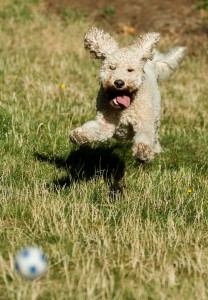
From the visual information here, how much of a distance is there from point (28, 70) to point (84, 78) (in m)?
0.94

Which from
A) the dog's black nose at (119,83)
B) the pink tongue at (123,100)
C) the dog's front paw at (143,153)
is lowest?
the dog's front paw at (143,153)

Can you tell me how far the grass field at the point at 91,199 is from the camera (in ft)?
12.6

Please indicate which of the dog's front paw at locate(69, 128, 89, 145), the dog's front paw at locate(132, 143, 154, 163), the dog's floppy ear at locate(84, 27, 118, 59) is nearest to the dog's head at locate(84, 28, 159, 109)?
the dog's floppy ear at locate(84, 27, 118, 59)

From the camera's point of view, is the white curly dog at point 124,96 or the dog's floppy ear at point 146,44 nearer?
the white curly dog at point 124,96

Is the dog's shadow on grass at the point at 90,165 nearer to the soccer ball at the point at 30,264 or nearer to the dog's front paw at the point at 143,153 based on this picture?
the dog's front paw at the point at 143,153

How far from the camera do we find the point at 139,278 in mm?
3924

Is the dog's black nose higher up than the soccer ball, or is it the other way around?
the dog's black nose

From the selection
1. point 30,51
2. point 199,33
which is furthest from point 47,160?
point 199,33

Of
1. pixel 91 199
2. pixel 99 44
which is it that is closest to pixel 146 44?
pixel 99 44

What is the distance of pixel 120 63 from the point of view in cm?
475

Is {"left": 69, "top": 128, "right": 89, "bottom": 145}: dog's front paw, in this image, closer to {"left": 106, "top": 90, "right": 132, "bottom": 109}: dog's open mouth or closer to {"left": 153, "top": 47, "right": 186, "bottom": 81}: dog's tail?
{"left": 106, "top": 90, "right": 132, "bottom": 109}: dog's open mouth

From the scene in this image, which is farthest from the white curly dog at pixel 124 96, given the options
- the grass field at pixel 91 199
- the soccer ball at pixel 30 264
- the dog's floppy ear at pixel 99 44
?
the soccer ball at pixel 30 264

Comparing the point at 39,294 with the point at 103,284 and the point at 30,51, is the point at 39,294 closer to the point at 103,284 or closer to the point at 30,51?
the point at 103,284

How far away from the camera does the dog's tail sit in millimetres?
6629
